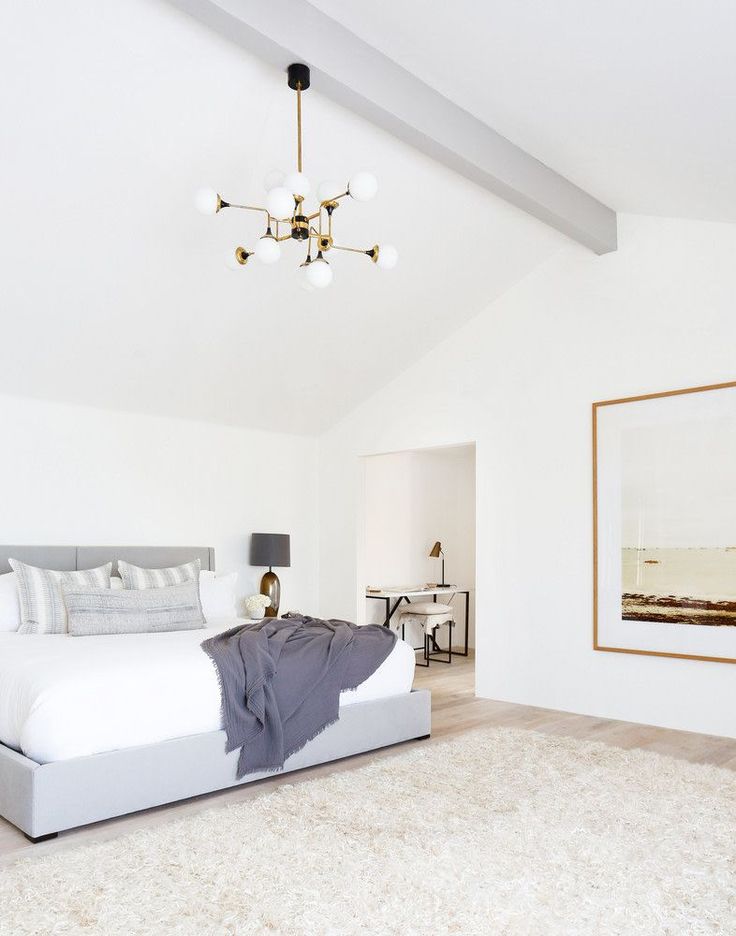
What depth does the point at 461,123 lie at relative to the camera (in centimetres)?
409

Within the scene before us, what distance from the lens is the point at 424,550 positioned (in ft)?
27.2

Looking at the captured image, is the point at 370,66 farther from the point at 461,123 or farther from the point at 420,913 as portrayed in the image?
the point at 420,913

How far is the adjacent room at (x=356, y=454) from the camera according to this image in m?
2.86

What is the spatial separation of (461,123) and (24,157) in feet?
7.00

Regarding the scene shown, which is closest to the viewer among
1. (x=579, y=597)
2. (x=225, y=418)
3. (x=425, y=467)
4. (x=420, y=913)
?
(x=420, y=913)

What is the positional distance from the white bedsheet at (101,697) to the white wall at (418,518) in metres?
3.76

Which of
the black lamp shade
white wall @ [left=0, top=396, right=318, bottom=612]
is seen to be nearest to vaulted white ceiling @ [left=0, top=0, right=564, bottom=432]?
white wall @ [left=0, top=396, right=318, bottom=612]

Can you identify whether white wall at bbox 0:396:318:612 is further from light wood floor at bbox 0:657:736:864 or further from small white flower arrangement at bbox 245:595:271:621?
light wood floor at bbox 0:657:736:864

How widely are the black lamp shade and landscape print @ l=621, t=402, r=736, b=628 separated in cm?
270

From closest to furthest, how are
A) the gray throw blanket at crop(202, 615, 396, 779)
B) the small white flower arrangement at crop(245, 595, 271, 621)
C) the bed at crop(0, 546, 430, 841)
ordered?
the bed at crop(0, 546, 430, 841)
the gray throw blanket at crop(202, 615, 396, 779)
the small white flower arrangement at crop(245, 595, 271, 621)

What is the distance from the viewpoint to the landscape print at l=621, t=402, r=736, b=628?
15.4 ft

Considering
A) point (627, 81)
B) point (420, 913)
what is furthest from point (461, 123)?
point (420, 913)

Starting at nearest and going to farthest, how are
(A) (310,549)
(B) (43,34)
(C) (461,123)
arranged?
(B) (43,34)
(C) (461,123)
(A) (310,549)

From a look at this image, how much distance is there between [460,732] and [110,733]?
2241 mm
